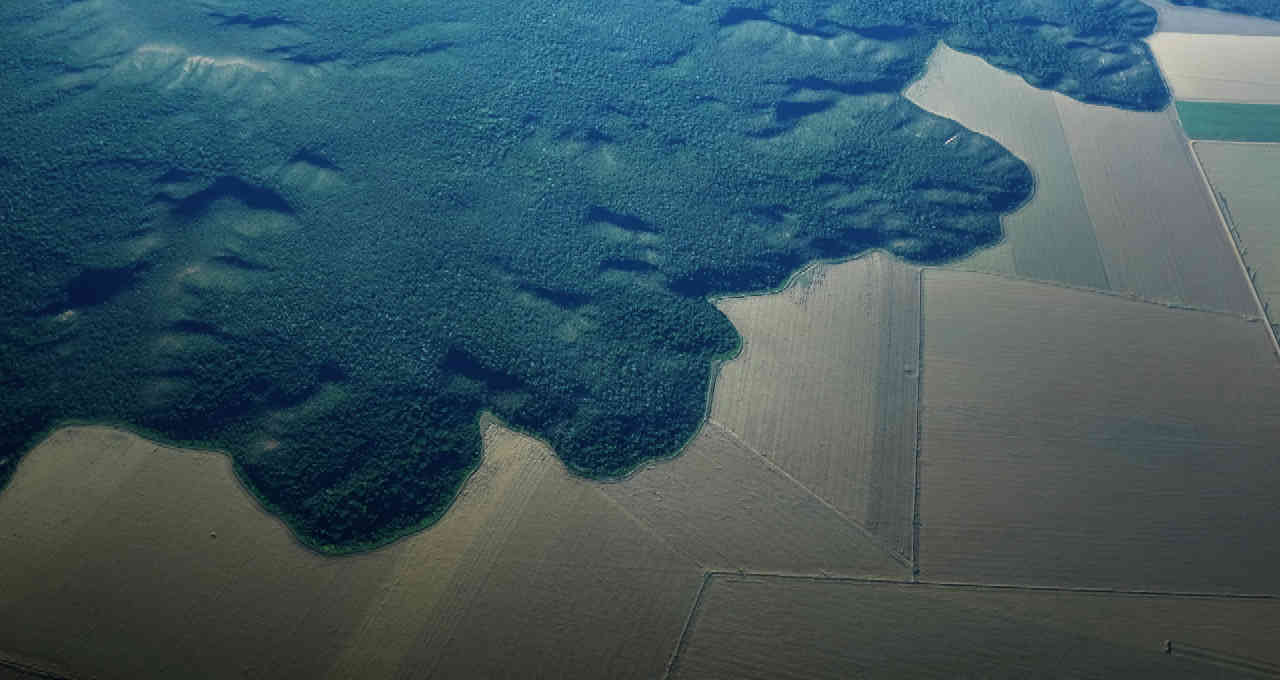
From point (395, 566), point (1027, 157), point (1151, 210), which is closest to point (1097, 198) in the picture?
point (1151, 210)

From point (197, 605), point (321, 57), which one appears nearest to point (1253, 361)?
point (197, 605)

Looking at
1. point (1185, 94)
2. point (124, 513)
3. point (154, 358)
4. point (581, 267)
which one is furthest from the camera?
point (1185, 94)

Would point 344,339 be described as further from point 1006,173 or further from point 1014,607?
point 1006,173

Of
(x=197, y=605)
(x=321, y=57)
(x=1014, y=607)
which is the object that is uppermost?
(x=321, y=57)

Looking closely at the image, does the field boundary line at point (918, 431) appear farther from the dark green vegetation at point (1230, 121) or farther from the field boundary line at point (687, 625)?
the dark green vegetation at point (1230, 121)

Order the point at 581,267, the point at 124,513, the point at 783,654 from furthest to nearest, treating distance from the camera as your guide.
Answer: the point at 581,267
the point at 124,513
the point at 783,654

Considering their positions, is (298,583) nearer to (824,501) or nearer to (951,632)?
(824,501)

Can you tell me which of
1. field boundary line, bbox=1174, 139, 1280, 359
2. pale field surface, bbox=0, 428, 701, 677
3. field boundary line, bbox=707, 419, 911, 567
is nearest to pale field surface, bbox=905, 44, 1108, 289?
field boundary line, bbox=1174, 139, 1280, 359

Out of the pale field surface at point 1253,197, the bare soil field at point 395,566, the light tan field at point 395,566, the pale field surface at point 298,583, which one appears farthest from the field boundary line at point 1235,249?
the pale field surface at point 298,583
